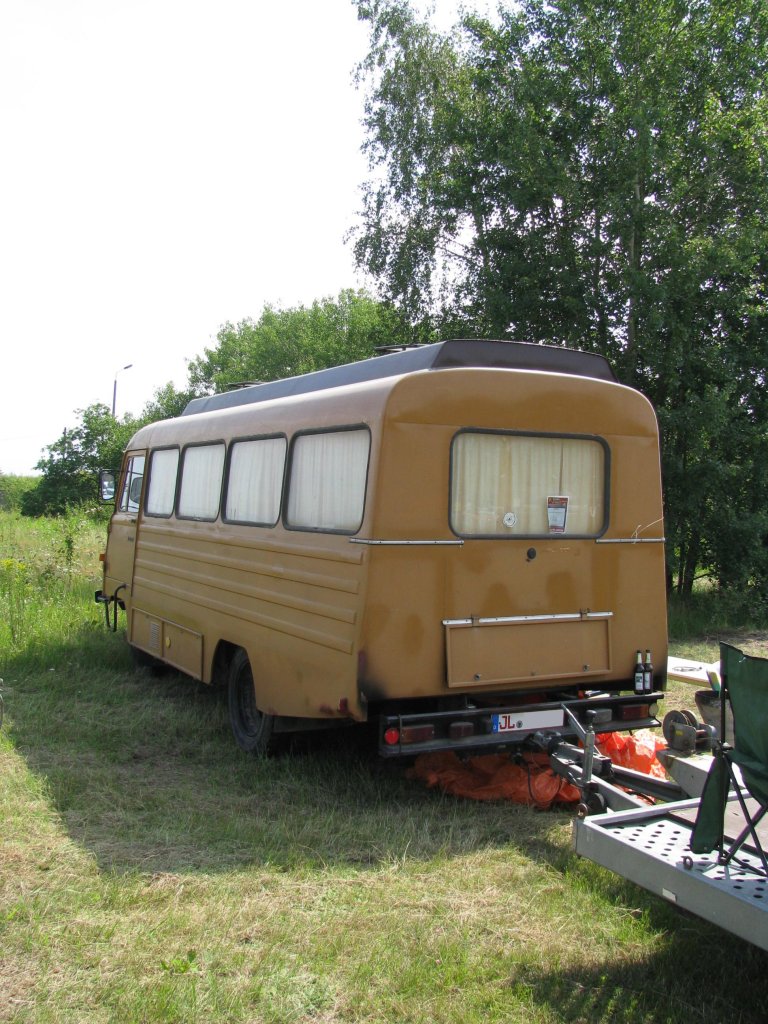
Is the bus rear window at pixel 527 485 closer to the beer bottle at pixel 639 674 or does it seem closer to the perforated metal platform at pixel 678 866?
the beer bottle at pixel 639 674

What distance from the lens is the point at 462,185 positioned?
16156 mm

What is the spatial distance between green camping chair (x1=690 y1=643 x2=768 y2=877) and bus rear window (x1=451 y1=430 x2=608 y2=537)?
2424mm

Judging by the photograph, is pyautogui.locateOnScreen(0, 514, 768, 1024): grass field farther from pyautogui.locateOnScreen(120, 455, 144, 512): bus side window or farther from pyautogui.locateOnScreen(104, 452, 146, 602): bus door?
pyautogui.locateOnScreen(120, 455, 144, 512): bus side window

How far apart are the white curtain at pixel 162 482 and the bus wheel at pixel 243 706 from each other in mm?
2094

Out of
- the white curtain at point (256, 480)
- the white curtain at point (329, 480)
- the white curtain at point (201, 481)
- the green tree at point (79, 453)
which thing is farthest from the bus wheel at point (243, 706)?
the green tree at point (79, 453)

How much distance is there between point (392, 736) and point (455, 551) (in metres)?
1.09

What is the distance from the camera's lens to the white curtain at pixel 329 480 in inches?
218

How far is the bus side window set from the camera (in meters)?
9.81

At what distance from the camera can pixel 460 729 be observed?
546cm

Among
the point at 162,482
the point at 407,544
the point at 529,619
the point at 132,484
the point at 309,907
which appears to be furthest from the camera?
the point at 132,484

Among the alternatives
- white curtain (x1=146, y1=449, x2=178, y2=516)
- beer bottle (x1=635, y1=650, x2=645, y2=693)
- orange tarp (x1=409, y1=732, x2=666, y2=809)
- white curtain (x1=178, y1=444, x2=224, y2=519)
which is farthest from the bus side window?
beer bottle (x1=635, y1=650, x2=645, y2=693)

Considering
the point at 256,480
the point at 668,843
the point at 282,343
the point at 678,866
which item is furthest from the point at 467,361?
the point at 282,343

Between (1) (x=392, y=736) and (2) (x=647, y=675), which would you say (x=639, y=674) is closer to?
(2) (x=647, y=675)

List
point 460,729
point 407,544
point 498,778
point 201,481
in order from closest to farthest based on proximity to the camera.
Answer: point 407,544, point 460,729, point 498,778, point 201,481
